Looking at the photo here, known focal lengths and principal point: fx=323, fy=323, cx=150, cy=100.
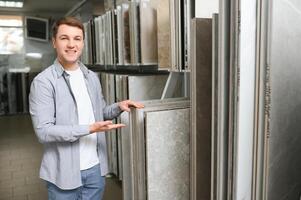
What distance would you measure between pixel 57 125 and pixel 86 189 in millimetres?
389

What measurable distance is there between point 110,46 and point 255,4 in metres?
1.94

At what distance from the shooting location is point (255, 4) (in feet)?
3.06

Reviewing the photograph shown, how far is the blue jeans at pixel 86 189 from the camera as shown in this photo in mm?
1506

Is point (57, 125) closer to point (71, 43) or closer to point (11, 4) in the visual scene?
point (71, 43)

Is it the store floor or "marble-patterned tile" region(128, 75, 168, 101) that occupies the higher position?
"marble-patterned tile" region(128, 75, 168, 101)

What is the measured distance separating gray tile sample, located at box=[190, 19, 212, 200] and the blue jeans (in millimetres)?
520

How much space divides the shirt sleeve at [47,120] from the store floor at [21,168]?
1538mm

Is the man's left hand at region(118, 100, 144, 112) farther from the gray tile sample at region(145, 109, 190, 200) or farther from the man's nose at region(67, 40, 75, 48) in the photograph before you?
the man's nose at region(67, 40, 75, 48)

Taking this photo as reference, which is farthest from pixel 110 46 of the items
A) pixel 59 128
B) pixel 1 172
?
pixel 1 172

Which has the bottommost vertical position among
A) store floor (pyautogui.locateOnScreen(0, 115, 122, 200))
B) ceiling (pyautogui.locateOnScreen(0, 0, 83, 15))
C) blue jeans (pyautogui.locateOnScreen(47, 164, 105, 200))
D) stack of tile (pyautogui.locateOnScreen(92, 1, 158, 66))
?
store floor (pyautogui.locateOnScreen(0, 115, 122, 200))

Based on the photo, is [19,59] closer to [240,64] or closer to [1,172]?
[1,172]

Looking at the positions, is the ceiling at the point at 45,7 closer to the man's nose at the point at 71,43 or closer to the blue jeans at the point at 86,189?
the man's nose at the point at 71,43

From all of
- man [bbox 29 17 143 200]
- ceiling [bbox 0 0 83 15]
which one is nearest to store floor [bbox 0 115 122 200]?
man [bbox 29 17 143 200]

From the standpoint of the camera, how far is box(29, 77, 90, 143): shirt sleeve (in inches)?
53.4
